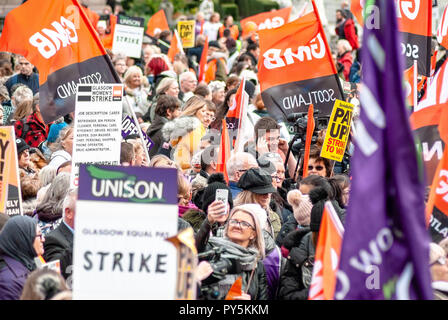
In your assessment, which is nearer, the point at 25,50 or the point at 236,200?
the point at 236,200

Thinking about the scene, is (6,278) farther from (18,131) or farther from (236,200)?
(18,131)

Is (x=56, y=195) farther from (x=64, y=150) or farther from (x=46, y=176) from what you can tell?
(x=64, y=150)

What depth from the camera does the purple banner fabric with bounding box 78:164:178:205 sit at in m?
4.38

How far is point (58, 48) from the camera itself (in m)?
8.36

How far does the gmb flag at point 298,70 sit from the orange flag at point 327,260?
14.8 ft

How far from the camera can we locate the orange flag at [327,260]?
4.51 m

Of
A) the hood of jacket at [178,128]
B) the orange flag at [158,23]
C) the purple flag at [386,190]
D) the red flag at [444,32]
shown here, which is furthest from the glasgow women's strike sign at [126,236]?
the orange flag at [158,23]

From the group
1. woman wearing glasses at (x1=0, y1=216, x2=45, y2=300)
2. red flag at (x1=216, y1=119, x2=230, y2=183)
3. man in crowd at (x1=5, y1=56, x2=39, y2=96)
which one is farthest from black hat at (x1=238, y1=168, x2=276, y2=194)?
man in crowd at (x1=5, y1=56, x2=39, y2=96)

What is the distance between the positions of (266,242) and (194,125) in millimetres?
3367

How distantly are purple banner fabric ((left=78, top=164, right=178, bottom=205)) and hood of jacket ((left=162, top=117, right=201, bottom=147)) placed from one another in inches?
194

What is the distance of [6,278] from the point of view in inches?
211

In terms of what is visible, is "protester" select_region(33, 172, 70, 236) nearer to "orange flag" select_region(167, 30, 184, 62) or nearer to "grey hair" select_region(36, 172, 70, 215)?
"grey hair" select_region(36, 172, 70, 215)
